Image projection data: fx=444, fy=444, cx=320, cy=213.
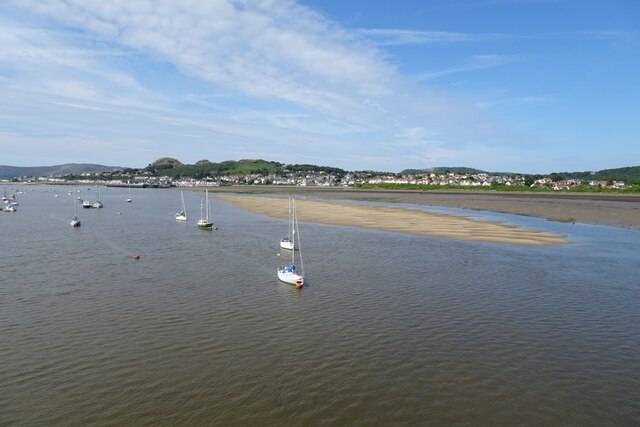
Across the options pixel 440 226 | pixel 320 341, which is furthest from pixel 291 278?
pixel 440 226

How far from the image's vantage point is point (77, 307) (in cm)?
2250

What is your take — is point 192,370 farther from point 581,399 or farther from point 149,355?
point 581,399

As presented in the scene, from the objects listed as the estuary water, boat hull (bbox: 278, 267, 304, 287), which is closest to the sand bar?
the estuary water

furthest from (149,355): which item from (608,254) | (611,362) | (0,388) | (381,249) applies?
(608,254)

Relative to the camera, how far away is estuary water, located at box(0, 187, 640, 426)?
528 inches

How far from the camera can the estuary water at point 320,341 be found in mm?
13414

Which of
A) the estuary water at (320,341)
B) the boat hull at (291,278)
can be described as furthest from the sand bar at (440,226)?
the boat hull at (291,278)

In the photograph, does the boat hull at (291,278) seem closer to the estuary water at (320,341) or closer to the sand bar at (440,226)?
the estuary water at (320,341)

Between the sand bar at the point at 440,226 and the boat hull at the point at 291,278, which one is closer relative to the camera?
the boat hull at the point at 291,278

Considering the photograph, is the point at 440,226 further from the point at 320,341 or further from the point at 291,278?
the point at 320,341

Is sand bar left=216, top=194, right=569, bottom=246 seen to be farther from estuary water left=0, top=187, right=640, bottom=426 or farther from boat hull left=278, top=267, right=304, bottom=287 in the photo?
boat hull left=278, top=267, right=304, bottom=287

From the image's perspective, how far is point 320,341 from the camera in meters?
18.6

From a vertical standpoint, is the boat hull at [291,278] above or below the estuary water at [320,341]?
above

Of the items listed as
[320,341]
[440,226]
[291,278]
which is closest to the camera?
[320,341]
